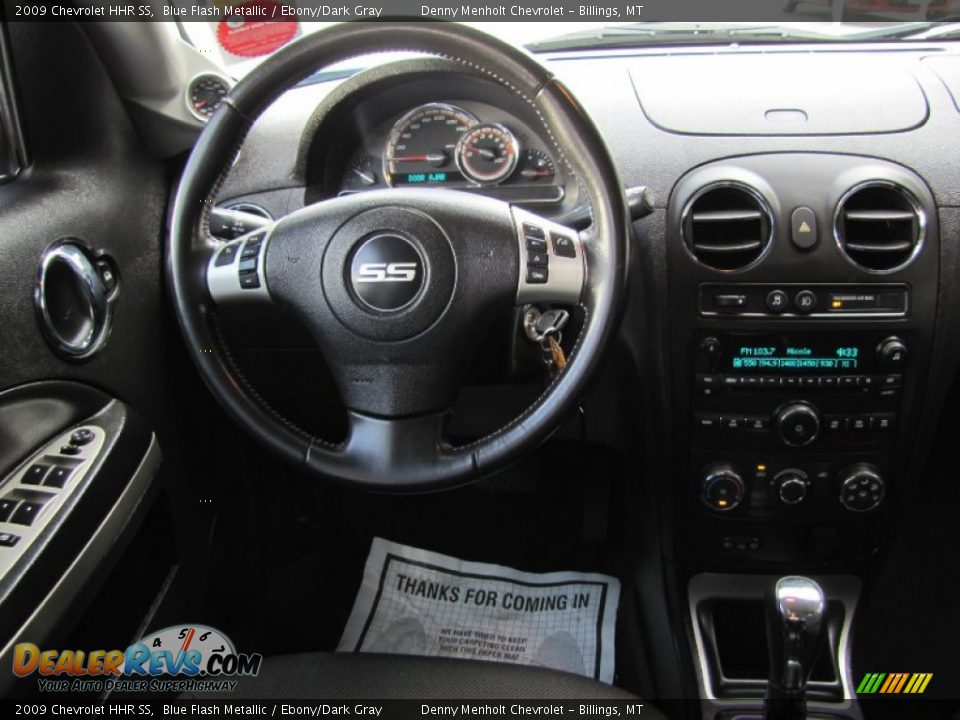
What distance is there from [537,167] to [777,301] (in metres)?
0.39

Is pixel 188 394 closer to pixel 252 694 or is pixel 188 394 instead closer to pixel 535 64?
pixel 252 694

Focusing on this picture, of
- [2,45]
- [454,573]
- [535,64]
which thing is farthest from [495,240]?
[454,573]

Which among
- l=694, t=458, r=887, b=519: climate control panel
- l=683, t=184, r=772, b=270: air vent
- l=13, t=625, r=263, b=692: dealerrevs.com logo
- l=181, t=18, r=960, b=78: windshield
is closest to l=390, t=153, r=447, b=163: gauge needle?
l=181, t=18, r=960, b=78: windshield

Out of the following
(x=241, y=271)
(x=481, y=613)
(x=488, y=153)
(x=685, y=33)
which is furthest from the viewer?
(x=481, y=613)

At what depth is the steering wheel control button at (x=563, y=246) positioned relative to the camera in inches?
37.6

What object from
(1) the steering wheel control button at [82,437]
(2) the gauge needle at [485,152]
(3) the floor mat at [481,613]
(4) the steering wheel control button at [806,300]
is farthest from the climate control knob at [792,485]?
(1) the steering wheel control button at [82,437]

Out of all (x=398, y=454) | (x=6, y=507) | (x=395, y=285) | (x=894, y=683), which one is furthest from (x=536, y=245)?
(x=894, y=683)

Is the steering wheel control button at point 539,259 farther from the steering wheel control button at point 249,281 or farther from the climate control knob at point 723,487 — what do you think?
the climate control knob at point 723,487

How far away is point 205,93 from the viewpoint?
4.30ft

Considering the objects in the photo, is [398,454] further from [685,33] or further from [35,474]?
[685,33]

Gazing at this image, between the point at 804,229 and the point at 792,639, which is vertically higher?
the point at 804,229

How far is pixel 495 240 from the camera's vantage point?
0.96 m

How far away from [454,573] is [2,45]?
1101 millimetres

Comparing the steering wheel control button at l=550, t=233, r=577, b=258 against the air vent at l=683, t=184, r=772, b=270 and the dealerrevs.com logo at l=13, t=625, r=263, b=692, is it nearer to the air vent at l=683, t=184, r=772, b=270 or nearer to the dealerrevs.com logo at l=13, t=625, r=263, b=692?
the air vent at l=683, t=184, r=772, b=270
